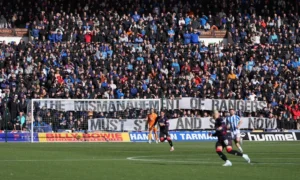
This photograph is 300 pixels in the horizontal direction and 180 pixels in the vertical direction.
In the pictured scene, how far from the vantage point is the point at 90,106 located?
173 feet

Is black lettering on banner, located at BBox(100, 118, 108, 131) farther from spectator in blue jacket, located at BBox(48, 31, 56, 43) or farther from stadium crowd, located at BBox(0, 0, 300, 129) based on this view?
spectator in blue jacket, located at BBox(48, 31, 56, 43)

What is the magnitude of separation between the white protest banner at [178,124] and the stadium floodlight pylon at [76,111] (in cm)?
52

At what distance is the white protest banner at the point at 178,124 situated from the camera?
52.5 metres

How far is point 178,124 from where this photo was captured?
53781 mm

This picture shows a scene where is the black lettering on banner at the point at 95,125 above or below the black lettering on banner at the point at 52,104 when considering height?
below

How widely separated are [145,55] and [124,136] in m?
7.17

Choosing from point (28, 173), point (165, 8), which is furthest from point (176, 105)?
point (28, 173)

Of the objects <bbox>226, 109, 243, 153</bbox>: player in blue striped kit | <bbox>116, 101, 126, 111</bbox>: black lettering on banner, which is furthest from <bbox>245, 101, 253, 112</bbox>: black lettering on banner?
<bbox>226, 109, 243, 153</bbox>: player in blue striped kit

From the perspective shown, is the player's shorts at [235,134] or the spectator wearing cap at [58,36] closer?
the player's shorts at [235,134]

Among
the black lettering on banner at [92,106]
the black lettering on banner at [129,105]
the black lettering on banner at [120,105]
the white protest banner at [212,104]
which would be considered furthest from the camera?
the white protest banner at [212,104]

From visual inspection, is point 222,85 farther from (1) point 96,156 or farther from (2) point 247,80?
(1) point 96,156

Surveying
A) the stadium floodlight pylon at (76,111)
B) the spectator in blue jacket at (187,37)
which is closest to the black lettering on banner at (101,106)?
the stadium floodlight pylon at (76,111)

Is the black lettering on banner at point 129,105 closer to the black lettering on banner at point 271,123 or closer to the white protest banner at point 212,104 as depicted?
the white protest banner at point 212,104

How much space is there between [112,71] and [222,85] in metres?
7.77
